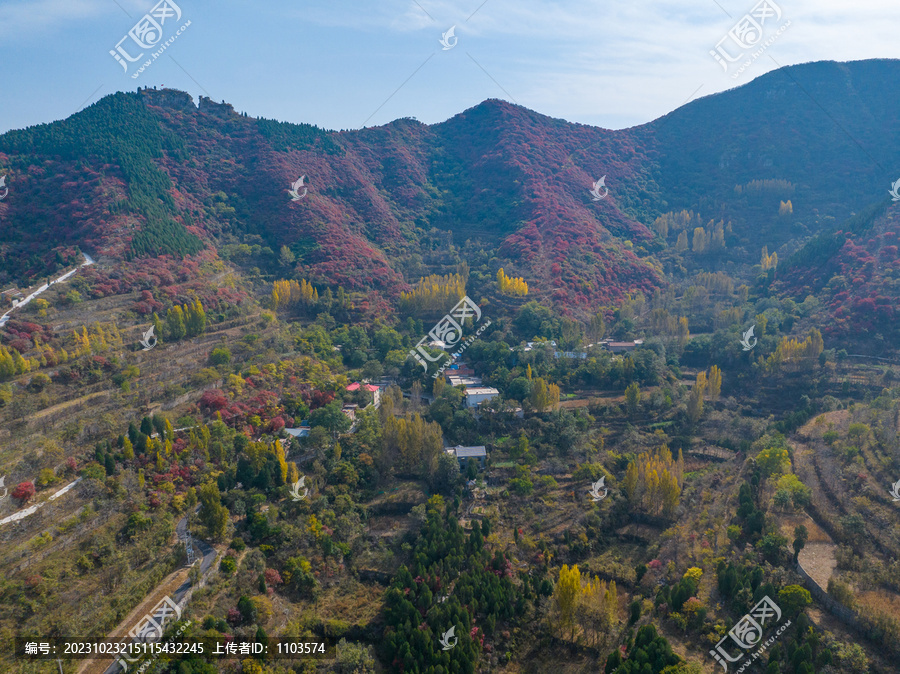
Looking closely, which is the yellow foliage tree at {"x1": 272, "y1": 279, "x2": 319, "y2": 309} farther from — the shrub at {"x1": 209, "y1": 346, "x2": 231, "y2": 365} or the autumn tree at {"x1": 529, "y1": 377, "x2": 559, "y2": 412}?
the autumn tree at {"x1": 529, "y1": 377, "x2": 559, "y2": 412}

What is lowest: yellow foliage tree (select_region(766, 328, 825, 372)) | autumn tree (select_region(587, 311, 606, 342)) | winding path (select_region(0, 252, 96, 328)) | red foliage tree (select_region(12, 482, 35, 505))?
yellow foliage tree (select_region(766, 328, 825, 372))

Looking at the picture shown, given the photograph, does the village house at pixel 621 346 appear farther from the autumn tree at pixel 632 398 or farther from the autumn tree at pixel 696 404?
the autumn tree at pixel 696 404

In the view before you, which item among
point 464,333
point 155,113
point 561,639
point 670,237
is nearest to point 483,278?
point 464,333

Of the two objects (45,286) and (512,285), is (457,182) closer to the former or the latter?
(512,285)

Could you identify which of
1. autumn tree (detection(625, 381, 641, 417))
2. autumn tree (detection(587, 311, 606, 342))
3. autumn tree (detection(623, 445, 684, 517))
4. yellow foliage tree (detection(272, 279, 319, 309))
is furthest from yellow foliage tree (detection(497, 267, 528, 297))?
autumn tree (detection(623, 445, 684, 517))

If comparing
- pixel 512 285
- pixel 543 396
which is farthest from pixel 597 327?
pixel 543 396

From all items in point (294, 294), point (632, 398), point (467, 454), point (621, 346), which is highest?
point (294, 294)

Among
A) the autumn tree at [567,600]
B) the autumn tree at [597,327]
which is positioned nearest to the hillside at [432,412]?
the autumn tree at [567,600]

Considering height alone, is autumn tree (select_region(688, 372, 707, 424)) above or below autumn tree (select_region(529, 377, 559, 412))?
below

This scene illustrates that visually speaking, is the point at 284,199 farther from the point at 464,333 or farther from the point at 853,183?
the point at 853,183
